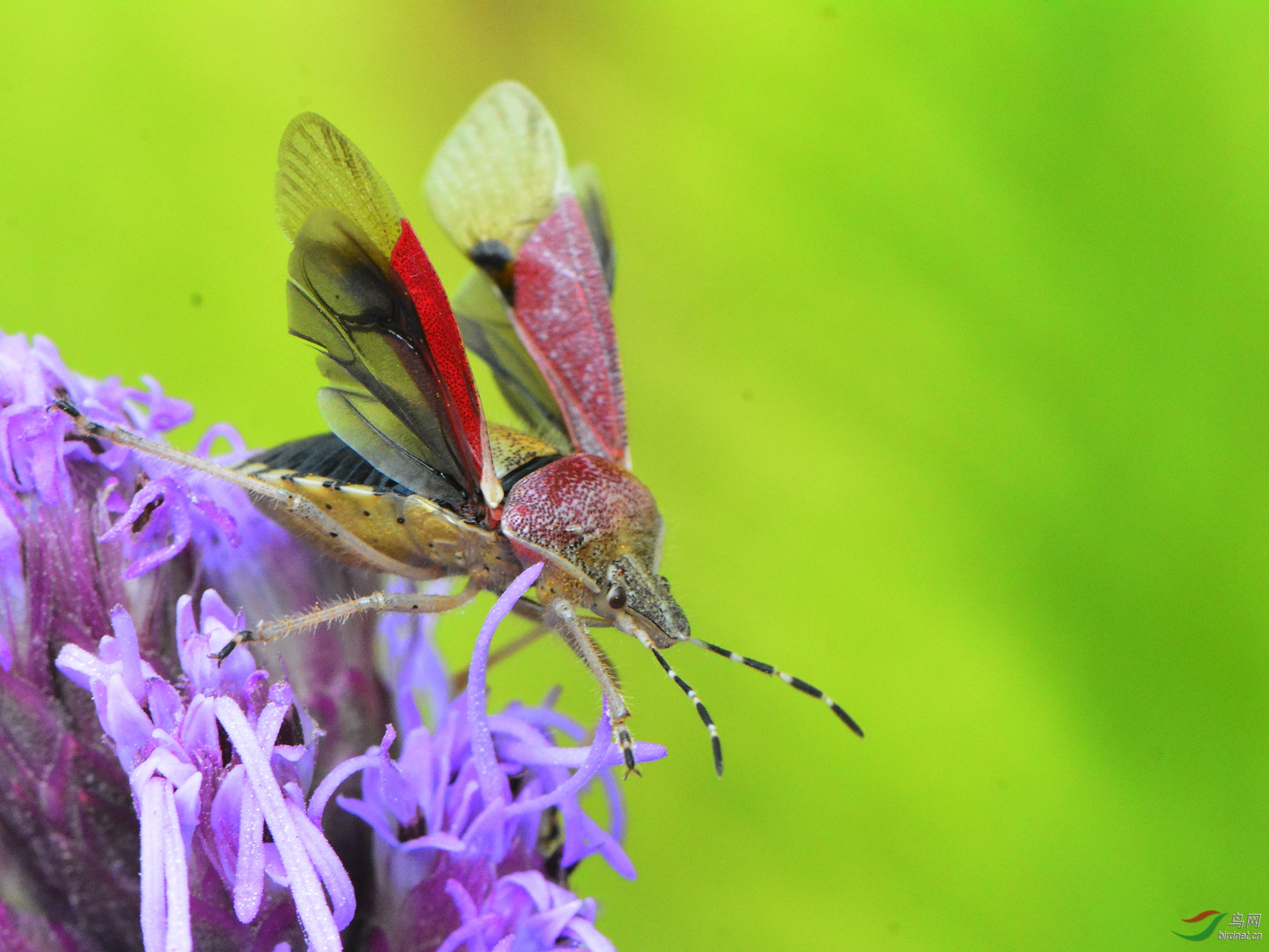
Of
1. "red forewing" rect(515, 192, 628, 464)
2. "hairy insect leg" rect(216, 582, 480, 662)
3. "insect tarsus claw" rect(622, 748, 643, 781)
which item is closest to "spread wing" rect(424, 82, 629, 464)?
"red forewing" rect(515, 192, 628, 464)

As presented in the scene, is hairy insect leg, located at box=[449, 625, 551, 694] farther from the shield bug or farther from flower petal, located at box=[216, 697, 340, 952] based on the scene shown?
flower petal, located at box=[216, 697, 340, 952]

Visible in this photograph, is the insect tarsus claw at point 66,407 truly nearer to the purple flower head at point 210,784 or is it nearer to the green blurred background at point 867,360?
the purple flower head at point 210,784

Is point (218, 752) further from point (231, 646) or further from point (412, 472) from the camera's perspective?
point (412, 472)

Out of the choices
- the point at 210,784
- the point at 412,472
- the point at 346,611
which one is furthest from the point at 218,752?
the point at 412,472

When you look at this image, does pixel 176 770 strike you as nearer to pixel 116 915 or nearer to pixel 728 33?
pixel 116 915

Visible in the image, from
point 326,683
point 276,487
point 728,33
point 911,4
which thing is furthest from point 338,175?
point 728,33

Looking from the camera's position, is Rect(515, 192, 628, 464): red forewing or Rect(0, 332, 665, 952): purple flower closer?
Rect(0, 332, 665, 952): purple flower
